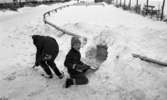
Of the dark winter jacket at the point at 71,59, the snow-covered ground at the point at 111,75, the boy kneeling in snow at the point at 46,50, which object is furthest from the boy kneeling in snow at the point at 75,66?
the boy kneeling in snow at the point at 46,50

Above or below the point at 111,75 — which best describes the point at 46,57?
above

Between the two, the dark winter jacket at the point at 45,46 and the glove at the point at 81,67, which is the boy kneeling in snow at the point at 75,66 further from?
the dark winter jacket at the point at 45,46

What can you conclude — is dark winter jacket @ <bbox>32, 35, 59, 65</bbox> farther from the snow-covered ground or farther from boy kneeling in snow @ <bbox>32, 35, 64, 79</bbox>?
the snow-covered ground

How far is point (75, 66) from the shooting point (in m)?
5.53

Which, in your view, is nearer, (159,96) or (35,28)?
(159,96)

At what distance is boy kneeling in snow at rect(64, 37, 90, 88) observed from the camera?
5.48m

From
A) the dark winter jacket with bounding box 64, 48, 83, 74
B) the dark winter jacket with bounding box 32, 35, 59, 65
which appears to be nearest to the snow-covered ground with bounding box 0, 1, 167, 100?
the dark winter jacket with bounding box 64, 48, 83, 74

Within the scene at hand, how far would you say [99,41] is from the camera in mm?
7734

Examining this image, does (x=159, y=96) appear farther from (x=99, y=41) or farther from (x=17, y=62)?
(x=17, y=62)

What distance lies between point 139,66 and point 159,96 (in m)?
1.22

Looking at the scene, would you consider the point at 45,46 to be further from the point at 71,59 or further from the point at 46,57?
the point at 71,59

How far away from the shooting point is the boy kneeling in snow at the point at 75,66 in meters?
5.48

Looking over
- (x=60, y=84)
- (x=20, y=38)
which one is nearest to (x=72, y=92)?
(x=60, y=84)

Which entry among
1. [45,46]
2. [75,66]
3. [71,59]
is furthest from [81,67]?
[45,46]
